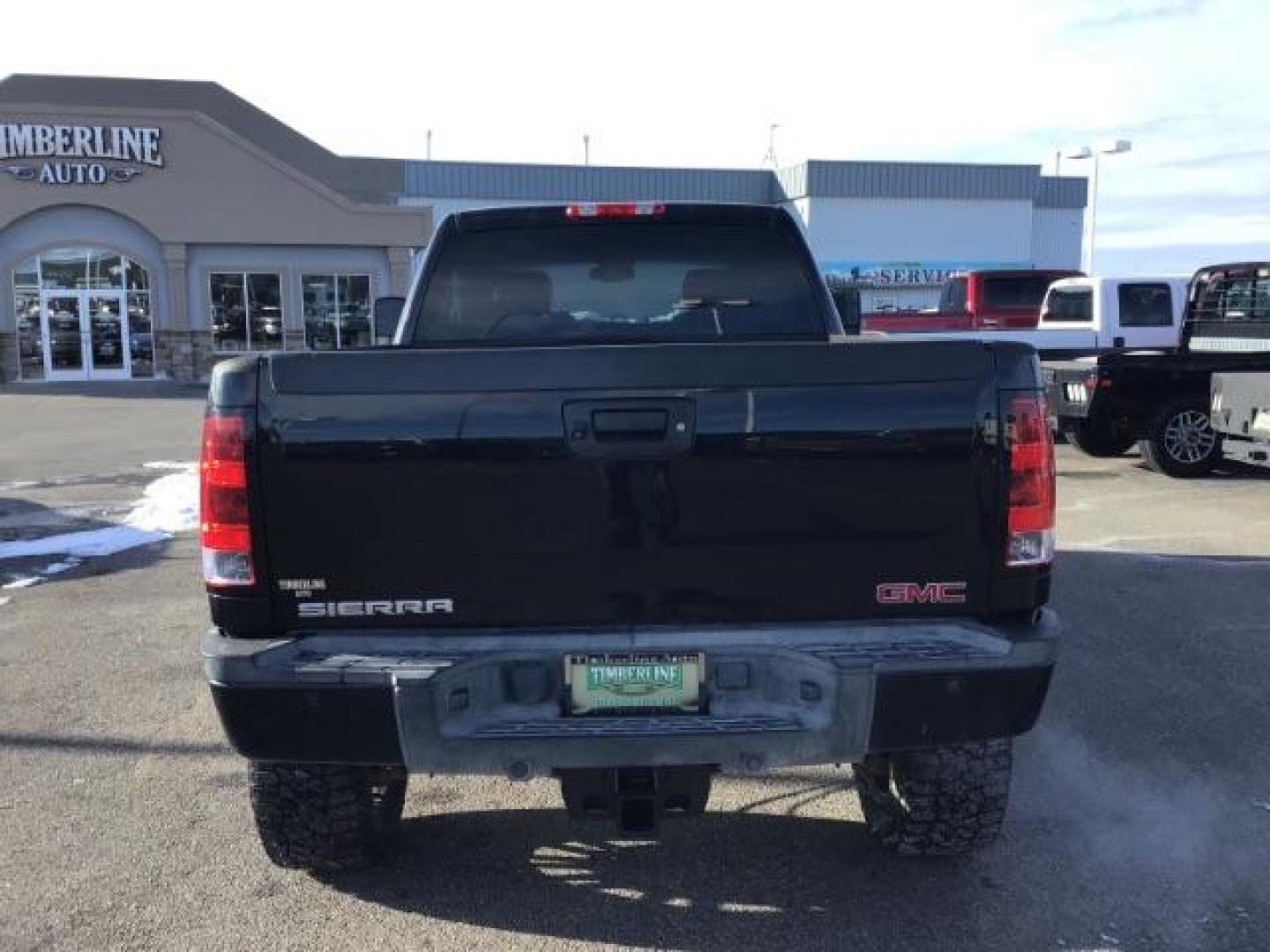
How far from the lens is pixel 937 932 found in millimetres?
3186

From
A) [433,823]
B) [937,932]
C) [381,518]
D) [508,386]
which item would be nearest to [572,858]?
[433,823]

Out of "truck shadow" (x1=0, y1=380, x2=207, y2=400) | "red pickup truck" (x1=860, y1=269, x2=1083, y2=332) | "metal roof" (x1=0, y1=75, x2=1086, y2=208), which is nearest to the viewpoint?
"red pickup truck" (x1=860, y1=269, x2=1083, y2=332)

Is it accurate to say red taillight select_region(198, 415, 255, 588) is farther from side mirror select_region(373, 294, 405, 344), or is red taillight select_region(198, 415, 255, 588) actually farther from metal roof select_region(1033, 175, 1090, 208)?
metal roof select_region(1033, 175, 1090, 208)

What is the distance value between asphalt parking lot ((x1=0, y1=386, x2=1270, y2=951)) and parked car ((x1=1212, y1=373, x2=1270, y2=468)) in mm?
4657

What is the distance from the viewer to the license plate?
2.87m

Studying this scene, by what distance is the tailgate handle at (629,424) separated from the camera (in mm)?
2826

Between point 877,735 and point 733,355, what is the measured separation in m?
1.05

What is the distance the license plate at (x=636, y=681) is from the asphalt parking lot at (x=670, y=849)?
0.77m

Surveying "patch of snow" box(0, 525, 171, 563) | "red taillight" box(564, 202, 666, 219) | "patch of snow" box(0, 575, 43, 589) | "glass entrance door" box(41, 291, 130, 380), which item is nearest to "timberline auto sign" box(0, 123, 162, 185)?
"glass entrance door" box(41, 291, 130, 380)

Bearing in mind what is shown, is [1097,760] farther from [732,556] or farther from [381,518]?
[381,518]

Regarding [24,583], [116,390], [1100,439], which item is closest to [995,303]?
[1100,439]

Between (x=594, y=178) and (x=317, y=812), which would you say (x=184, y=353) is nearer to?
(x=594, y=178)

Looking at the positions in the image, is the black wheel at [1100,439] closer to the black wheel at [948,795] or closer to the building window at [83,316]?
the black wheel at [948,795]

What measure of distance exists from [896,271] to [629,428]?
39.2 m
